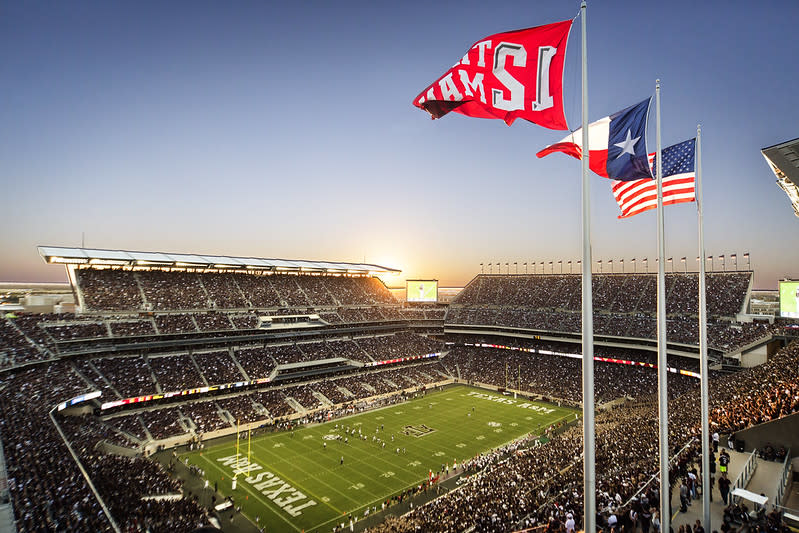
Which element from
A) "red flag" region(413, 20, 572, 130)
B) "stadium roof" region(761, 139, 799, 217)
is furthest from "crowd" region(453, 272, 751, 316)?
"red flag" region(413, 20, 572, 130)

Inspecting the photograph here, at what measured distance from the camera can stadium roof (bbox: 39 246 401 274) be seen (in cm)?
5247

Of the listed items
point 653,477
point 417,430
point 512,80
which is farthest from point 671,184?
point 417,430

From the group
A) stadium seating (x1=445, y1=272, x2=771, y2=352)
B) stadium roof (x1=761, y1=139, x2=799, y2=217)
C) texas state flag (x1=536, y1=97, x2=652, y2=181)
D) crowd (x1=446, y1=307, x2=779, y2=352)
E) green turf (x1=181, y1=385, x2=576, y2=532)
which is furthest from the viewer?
stadium seating (x1=445, y1=272, x2=771, y2=352)

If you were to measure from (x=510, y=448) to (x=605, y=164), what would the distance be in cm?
3176

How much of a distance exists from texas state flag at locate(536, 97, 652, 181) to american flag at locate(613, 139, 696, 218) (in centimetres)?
258

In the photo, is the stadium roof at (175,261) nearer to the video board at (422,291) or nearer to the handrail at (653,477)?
the video board at (422,291)

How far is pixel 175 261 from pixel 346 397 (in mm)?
29841

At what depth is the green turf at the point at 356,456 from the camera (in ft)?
93.9

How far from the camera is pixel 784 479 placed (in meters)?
17.9

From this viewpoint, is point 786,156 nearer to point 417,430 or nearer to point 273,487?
point 273,487

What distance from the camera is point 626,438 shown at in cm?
2961

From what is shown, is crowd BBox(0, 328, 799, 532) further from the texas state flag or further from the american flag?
the texas state flag

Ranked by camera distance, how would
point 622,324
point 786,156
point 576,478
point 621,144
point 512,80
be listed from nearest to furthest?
point 512,80
point 621,144
point 786,156
point 576,478
point 622,324

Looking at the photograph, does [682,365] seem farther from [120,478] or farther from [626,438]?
[120,478]
